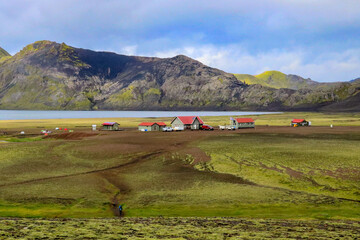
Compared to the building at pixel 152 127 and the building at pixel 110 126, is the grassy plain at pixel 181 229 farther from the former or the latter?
the building at pixel 110 126

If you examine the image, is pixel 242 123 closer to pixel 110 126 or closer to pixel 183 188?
pixel 110 126

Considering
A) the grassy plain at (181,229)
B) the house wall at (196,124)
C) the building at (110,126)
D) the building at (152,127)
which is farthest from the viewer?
the building at (110,126)

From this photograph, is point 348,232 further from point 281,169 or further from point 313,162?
point 313,162

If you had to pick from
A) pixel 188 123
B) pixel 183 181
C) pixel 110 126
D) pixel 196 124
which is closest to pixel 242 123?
pixel 196 124

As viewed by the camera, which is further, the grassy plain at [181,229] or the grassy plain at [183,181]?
the grassy plain at [183,181]

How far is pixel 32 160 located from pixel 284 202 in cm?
4441

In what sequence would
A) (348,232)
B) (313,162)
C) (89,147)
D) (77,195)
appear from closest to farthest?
(348,232) < (77,195) < (313,162) < (89,147)

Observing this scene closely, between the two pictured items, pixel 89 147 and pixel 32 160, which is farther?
pixel 89 147

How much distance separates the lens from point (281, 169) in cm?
4856

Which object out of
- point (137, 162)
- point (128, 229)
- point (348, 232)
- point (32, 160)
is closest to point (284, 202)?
point (348, 232)

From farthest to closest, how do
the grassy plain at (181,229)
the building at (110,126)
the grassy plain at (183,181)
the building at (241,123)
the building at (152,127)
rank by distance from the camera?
the building at (241,123) < the building at (110,126) < the building at (152,127) < the grassy plain at (183,181) < the grassy plain at (181,229)

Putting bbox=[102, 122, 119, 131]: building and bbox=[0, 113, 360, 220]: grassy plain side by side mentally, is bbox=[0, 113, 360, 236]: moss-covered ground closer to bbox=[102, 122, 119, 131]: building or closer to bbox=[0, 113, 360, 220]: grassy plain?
bbox=[0, 113, 360, 220]: grassy plain

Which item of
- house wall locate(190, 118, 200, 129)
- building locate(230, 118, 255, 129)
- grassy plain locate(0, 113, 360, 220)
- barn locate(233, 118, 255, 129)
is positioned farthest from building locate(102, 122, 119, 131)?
grassy plain locate(0, 113, 360, 220)

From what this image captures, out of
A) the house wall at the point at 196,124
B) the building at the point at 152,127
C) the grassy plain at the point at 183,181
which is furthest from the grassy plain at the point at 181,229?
the house wall at the point at 196,124
